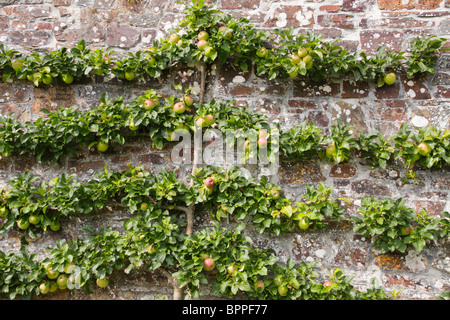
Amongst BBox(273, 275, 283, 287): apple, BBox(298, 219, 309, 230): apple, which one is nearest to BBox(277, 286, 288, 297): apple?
BBox(273, 275, 283, 287): apple

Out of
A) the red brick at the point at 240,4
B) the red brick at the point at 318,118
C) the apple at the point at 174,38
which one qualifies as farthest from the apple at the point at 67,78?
the red brick at the point at 318,118

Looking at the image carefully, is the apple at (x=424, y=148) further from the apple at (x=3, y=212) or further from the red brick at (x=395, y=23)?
the apple at (x=3, y=212)

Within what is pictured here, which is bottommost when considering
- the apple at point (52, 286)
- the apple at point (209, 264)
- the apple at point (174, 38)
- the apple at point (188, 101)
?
the apple at point (52, 286)

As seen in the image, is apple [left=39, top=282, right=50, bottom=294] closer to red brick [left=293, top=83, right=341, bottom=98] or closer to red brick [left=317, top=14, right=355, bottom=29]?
red brick [left=293, top=83, right=341, bottom=98]

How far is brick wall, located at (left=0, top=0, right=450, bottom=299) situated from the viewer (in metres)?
2.51

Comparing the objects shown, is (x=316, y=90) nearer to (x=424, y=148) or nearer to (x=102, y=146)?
(x=424, y=148)

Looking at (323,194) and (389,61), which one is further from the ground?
(389,61)

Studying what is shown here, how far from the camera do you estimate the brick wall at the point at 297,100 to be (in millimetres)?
2512

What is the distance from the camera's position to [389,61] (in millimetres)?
2568

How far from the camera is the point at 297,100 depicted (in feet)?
8.72

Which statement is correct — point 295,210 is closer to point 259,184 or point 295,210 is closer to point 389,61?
point 259,184

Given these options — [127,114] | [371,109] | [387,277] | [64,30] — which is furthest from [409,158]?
[64,30]

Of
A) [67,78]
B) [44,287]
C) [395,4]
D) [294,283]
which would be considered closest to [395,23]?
[395,4]
